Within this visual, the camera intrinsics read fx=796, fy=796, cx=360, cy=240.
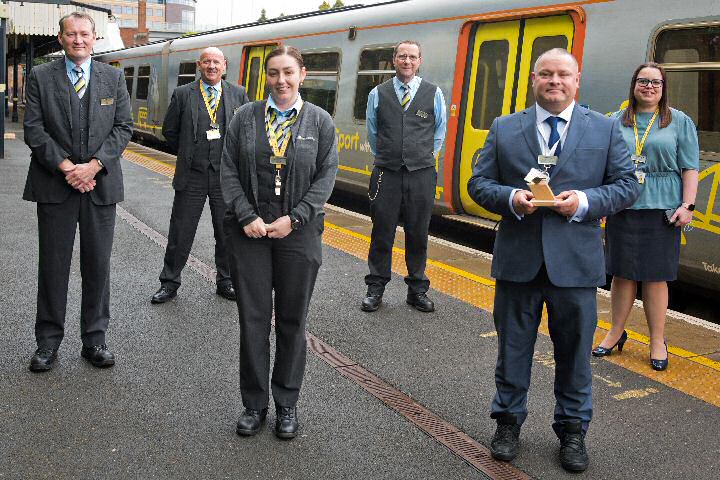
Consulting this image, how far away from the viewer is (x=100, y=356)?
452 centimetres

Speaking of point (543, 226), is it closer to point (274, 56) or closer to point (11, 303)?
point (274, 56)

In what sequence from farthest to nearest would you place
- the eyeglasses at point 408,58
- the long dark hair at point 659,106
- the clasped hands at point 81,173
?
the eyeglasses at point 408,58 < the long dark hair at point 659,106 < the clasped hands at point 81,173

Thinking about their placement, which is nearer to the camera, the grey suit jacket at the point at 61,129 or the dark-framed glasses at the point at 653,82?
the grey suit jacket at the point at 61,129

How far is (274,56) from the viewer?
357cm

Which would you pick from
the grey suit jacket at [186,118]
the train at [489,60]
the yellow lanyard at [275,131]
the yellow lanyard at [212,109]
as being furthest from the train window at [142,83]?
the yellow lanyard at [275,131]

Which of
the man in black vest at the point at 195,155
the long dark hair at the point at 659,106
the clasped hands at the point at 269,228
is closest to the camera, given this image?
the clasped hands at the point at 269,228

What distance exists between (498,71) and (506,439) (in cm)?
556

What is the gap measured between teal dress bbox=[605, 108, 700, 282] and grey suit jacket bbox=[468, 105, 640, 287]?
49.1 inches

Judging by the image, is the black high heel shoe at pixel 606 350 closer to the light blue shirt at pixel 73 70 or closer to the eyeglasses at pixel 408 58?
the eyeglasses at pixel 408 58

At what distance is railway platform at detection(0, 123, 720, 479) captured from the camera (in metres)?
3.47

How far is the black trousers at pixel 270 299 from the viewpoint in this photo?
3.71 meters

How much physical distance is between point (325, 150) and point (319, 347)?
1708 millimetres

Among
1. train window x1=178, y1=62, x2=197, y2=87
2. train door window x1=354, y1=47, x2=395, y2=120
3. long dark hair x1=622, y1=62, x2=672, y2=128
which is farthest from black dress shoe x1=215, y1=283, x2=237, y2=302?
train window x1=178, y1=62, x2=197, y2=87

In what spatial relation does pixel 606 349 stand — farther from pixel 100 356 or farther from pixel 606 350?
pixel 100 356
